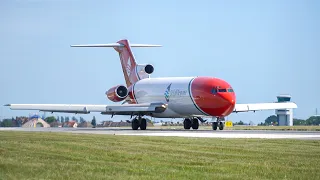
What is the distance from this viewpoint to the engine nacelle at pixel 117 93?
6842 cm

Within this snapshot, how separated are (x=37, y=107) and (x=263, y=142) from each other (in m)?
33.3

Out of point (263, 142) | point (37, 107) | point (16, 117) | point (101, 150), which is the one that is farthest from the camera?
point (16, 117)

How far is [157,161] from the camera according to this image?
24.3m

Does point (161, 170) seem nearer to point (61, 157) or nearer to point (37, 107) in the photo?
point (61, 157)

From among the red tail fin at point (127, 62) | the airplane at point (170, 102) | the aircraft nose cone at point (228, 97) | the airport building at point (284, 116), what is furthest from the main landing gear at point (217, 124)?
the airport building at point (284, 116)

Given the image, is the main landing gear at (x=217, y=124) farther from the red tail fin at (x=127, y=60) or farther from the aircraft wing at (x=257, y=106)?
the red tail fin at (x=127, y=60)

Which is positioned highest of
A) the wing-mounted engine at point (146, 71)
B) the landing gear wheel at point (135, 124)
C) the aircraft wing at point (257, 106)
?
the wing-mounted engine at point (146, 71)

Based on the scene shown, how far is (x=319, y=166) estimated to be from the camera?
23.3 m

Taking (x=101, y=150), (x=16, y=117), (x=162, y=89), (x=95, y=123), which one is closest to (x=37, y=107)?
(x=162, y=89)

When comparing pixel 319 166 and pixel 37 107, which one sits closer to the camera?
pixel 319 166

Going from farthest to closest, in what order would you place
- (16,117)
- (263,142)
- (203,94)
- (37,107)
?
(16,117) < (37,107) < (203,94) < (263,142)

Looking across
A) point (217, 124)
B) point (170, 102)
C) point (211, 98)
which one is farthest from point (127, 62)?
point (211, 98)

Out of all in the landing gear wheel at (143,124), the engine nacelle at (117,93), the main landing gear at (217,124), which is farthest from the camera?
the engine nacelle at (117,93)

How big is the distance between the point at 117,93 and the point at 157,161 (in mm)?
44338
